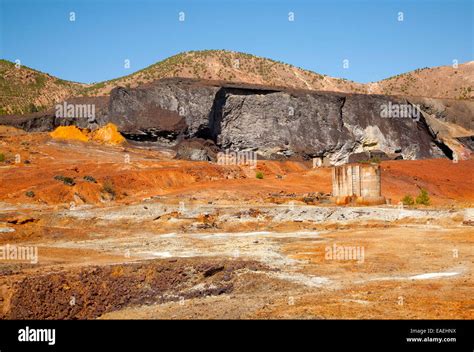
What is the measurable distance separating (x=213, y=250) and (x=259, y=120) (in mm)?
41181

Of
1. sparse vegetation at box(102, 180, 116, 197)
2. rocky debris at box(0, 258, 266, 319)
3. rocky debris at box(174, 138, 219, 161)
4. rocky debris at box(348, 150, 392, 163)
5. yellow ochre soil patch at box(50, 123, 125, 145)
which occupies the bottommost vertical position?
rocky debris at box(0, 258, 266, 319)

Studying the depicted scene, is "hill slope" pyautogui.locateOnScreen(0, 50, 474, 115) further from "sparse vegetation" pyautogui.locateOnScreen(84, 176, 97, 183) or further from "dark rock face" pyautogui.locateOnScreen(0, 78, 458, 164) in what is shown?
"sparse vegetation" pyautogui.locateOnScreen(84, 176, 97, 183)

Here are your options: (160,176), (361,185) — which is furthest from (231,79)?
(361,185)

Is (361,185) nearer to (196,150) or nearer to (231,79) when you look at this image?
(196,150)

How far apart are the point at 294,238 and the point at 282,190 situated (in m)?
16.9

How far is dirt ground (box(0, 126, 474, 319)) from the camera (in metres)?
12.4

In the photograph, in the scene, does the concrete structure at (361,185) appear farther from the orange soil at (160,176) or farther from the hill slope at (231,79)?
the hill slope at (231,79)

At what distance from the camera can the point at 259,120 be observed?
195ft

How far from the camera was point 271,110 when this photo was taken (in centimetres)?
5978

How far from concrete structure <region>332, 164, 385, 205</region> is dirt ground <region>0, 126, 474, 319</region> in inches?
74.1

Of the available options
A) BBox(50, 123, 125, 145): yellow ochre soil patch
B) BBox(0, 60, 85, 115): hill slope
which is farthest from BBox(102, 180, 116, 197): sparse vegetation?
BBox(0, 60, 85, 115): hill slope

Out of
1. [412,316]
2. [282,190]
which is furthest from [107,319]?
[282,190]

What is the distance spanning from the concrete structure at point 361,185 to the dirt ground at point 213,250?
188 cm

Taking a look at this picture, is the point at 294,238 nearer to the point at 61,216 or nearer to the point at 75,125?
the point at 61,216
